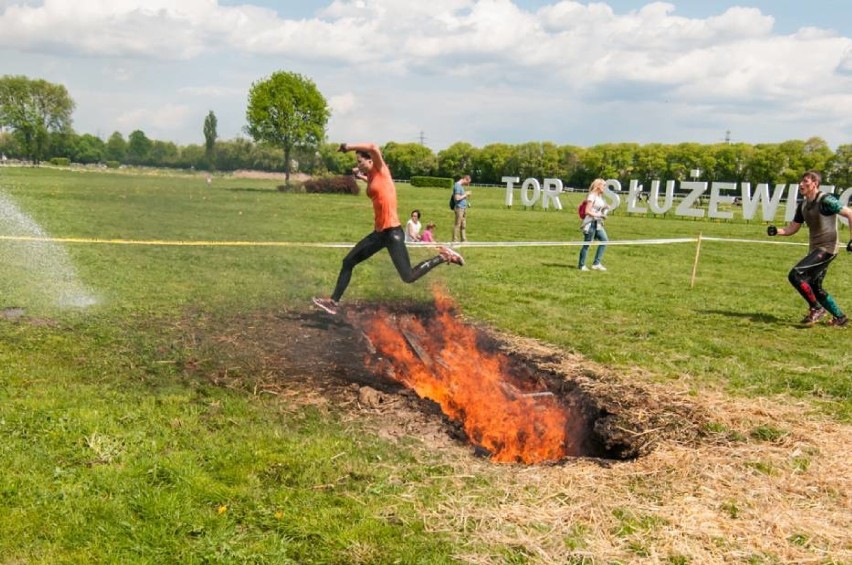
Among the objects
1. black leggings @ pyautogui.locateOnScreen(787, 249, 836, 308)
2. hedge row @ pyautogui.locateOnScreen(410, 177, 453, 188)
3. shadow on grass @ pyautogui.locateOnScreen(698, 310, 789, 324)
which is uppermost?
hedge row @ pyautogui.locateOnScreen(410, 177, 453, 188)

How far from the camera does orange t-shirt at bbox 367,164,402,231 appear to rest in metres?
7.74

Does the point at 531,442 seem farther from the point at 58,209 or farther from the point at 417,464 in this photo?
the point at 58,209

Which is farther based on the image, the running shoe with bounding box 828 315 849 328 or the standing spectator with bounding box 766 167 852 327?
the running shoe with bounding box 828 315 849 328

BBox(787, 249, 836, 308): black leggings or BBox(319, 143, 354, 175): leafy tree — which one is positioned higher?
BBox(319, 143, 354, 175): leafy tree

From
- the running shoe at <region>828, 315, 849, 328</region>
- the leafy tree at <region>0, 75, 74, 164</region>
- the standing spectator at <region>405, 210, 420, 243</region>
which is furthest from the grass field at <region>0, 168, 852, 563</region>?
the leafy tree at <region>0, 75, 74, 164</region>

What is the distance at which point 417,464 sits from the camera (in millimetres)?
4715

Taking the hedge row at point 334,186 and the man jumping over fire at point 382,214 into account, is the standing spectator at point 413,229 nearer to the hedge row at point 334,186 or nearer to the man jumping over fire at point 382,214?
the man jumping over fire at point 382,214

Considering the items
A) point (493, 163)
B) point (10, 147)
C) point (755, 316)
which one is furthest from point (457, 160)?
point (755, 316)

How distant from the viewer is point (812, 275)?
9602 millimetres

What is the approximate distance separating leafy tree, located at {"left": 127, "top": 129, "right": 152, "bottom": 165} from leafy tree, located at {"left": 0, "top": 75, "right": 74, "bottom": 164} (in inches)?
909

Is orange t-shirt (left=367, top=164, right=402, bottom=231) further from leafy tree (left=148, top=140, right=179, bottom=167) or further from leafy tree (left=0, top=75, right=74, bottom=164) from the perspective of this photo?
leafy tree (left=0, top=75, right=74, bottom=164)

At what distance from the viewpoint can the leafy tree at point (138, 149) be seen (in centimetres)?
1408

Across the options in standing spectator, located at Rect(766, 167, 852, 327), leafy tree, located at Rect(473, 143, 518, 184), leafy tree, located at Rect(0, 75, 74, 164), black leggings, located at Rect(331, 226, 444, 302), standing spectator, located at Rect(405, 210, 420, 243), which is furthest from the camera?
leafy tree, located at Rect(473, 143, 518, 184)

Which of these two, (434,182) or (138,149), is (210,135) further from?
(434,182)
